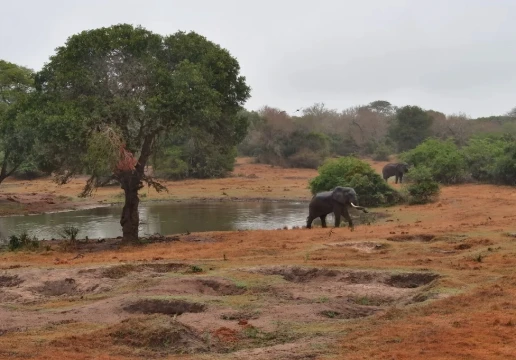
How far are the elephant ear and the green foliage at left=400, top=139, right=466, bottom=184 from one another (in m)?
14.3

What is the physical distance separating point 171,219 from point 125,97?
10198mm

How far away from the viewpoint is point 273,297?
1028 centimetres

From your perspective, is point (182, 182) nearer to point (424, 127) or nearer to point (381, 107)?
point (424, 127)

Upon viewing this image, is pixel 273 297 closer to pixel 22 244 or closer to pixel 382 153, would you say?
pixel 22 244

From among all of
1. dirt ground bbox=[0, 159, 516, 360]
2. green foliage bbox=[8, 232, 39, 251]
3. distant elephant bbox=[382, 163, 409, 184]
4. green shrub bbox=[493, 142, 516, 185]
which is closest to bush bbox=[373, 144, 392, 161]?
distant elephant bbox=[382, 163, 409, 184]

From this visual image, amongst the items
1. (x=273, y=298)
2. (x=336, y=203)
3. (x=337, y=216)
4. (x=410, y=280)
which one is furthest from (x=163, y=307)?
(x=336, y=203)

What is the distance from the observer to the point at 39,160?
1864cm

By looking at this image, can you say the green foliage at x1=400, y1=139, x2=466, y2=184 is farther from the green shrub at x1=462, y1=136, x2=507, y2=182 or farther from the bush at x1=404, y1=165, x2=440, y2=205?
the bush at x1=404, y1=165, x2=440, y2=205

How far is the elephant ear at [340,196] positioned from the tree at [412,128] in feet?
132

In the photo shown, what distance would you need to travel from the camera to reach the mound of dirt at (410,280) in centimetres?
1145

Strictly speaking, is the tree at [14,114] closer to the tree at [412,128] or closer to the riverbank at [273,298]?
the riverbank at [273,298]

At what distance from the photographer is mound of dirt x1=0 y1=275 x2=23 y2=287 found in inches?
478

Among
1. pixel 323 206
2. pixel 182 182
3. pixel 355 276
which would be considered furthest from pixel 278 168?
pixel 355 276

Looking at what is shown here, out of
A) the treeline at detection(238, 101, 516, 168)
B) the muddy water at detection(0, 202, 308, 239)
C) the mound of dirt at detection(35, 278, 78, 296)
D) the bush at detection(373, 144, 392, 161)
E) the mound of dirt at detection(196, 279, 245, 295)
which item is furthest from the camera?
the bush at detection(373, 144, 392, 161)
